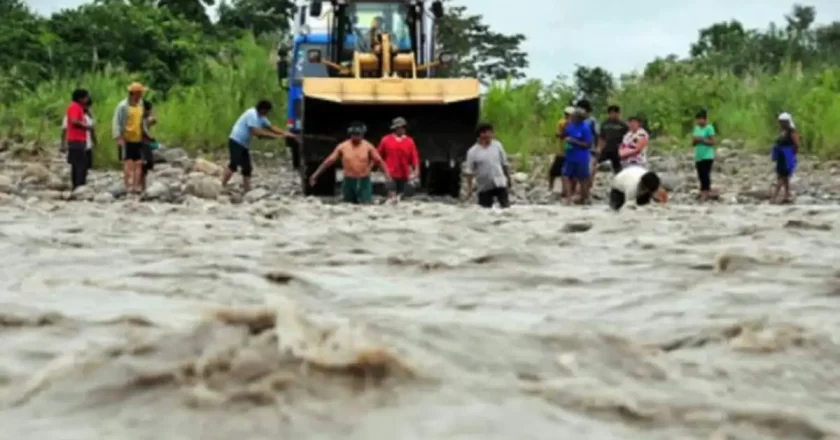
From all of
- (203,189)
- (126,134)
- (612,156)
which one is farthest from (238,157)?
(612,156)

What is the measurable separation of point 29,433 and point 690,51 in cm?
5073

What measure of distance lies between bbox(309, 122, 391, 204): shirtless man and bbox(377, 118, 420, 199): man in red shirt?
225 mm

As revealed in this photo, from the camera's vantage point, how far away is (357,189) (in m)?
14.6

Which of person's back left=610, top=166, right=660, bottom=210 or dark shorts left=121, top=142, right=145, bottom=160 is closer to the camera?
person's back left=610, top=166, right=660, bottom=210

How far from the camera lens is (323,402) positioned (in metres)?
3.96

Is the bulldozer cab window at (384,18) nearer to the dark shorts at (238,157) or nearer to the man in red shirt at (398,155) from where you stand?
the dark shorts at (238,157)

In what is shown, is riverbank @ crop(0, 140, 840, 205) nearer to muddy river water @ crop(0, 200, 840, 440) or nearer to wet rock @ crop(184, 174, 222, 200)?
wet rock @ crop(184, 174, 222, 200)

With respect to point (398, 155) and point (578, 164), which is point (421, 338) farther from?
point (578, 164)

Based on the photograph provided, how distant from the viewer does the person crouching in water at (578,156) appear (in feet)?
49.2

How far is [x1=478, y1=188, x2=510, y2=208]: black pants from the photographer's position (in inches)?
550

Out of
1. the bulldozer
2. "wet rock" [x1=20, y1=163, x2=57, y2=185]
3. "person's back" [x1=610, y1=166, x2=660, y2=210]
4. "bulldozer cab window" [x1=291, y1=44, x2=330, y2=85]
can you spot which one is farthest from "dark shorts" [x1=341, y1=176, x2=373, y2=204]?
"wet rock" [x1=20, y1=163, x2=57, y2=185]

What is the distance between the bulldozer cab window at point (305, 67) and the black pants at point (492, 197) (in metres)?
5.09

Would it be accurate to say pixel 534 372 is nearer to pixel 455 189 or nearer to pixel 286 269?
pixel 286 269

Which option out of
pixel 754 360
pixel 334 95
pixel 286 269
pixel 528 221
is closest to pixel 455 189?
pixel 334 95
